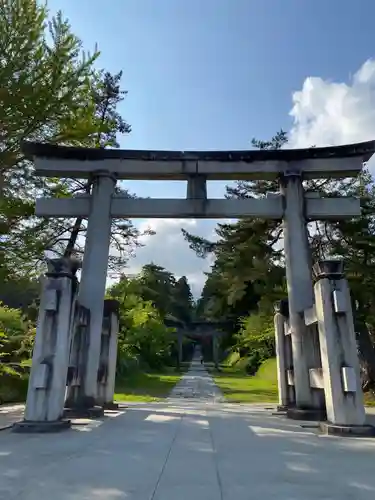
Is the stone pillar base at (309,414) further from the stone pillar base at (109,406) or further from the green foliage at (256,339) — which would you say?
the green foliage at (256,339)

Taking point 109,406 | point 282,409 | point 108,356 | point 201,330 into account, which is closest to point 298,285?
point 282,409

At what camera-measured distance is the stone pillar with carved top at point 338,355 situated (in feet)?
18.2

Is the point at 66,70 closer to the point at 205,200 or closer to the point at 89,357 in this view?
the point at 205,200

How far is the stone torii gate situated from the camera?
7949 millimetres

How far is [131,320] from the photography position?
20.1 metres

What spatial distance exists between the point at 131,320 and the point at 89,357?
42.7ft

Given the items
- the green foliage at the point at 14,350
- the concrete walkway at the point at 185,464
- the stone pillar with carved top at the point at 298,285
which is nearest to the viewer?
the concrete walkway at the point at 185,464

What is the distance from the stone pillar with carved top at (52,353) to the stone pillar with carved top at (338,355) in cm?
407

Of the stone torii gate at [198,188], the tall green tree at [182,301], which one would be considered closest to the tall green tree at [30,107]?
the stone torii gate at [198,188]

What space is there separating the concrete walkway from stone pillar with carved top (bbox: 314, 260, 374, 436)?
439 mm

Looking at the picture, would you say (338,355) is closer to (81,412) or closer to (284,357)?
(284,357)

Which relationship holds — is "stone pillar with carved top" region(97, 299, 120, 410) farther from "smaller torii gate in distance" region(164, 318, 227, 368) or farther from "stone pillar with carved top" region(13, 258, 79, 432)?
"smaller torii gate in distance" region(164, 318, 227, 368)

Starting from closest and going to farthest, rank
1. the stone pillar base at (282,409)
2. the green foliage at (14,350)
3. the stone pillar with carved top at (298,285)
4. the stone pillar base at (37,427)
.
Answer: the stone pillar base at (37,427) → the stone pillar with carved top at (298,285) → the stone pillar base at (282,409) → the green foliage at (14,350)

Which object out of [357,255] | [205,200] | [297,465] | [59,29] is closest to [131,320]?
[357,255]
